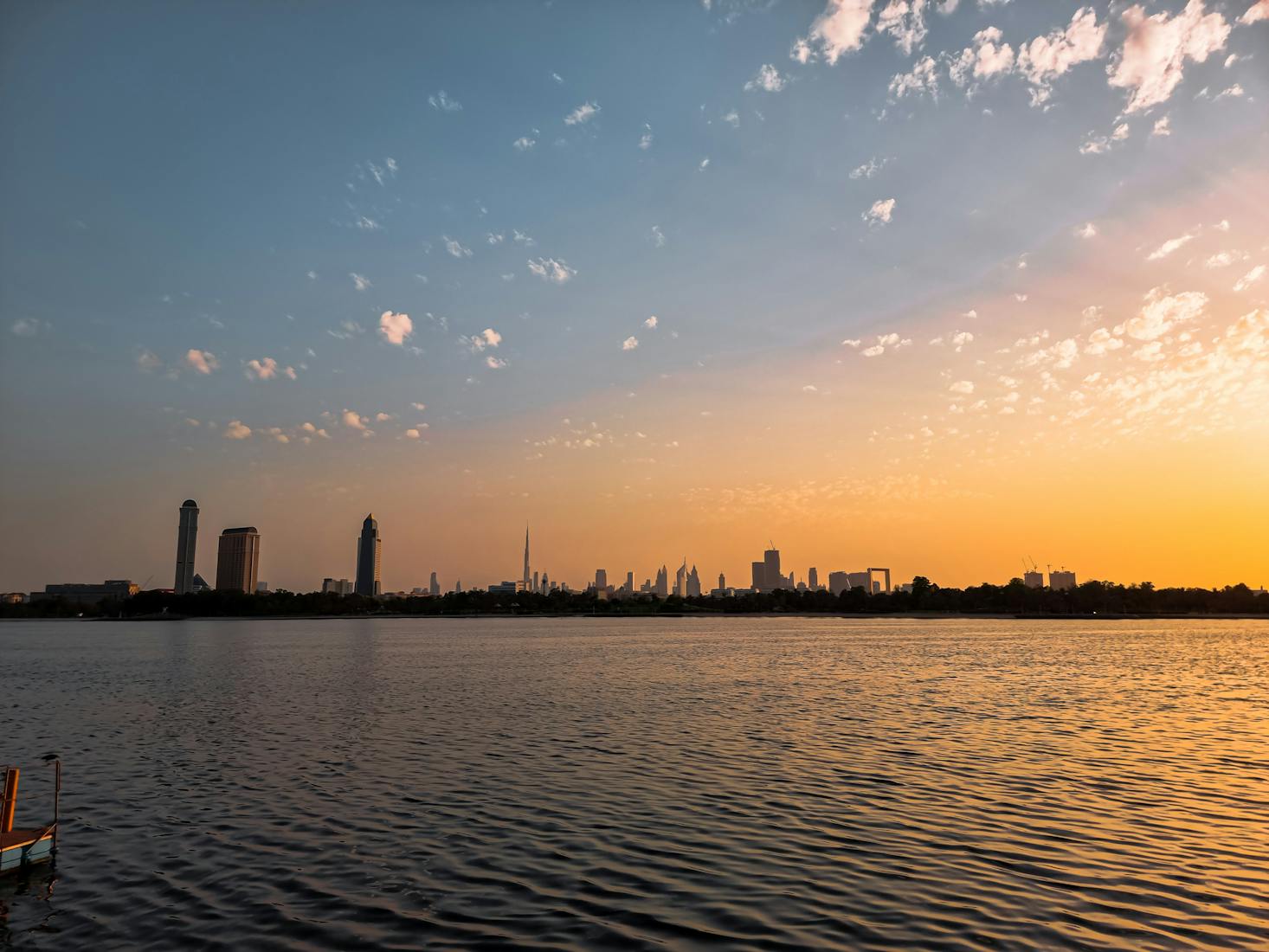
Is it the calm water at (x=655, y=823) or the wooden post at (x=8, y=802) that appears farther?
the wooden post at (x=8, y=802)

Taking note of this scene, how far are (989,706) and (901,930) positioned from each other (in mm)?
43486

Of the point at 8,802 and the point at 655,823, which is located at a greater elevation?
the point at 8,802

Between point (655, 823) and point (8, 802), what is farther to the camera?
point (655, 823)

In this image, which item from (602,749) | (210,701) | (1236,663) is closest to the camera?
(602,749)

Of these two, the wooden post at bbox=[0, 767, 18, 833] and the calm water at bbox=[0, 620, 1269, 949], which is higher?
the wooden post at bbox=[0, 767, 18, 833]

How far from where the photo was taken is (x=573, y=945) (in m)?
16.9

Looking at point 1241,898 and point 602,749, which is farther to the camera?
point 602,749

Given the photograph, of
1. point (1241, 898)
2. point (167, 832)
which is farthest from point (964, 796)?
point (167, 832)

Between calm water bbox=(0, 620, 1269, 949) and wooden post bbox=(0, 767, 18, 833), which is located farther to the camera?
wooden post bbox=(0, 767, 18, 833)

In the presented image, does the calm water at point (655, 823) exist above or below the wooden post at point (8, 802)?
below

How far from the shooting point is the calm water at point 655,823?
18.2m

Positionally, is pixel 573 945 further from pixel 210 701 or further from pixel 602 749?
pixel 210 701

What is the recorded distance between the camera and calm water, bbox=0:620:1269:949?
18156mm

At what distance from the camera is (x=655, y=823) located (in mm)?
26391
